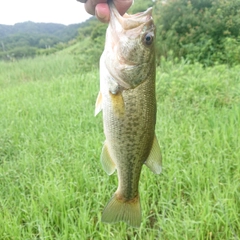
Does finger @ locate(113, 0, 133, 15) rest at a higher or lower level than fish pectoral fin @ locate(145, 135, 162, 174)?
higher

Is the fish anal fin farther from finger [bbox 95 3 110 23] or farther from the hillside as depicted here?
the hillside

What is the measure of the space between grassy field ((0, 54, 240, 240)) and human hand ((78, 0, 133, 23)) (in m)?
1.59

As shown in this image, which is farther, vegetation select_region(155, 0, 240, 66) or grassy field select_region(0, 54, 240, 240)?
vegetation select_region(155, 0, 240, 66)

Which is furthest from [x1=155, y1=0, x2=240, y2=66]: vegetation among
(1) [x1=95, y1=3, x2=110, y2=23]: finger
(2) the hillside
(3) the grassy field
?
(2) the hillside

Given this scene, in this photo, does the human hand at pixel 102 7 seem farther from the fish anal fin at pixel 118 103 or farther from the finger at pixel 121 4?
the fish anal fin at pixel 118 103

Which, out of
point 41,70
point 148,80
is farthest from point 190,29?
point 148,80

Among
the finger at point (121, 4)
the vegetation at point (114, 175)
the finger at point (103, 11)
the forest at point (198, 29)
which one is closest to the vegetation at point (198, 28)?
the forest at point (198, 29)

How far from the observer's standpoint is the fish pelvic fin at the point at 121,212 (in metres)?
1.54

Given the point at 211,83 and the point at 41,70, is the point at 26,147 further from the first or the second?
the point at 41,70

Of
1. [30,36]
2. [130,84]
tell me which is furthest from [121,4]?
[30,36]

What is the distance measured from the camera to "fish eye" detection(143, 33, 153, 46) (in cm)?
136

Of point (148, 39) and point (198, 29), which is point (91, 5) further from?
point (198, 29)

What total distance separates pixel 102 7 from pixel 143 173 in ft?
6.36

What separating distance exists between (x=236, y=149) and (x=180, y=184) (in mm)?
699
